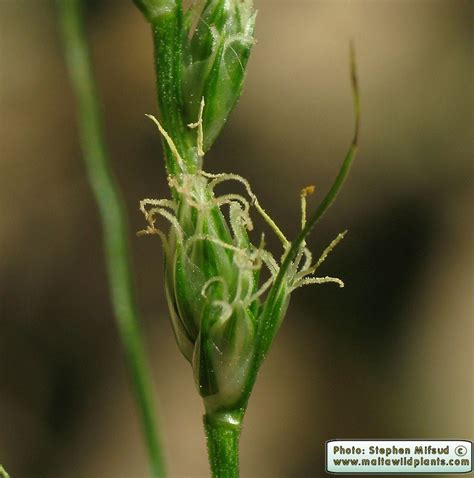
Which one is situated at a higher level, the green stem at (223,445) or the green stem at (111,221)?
the green stem at (111,221)

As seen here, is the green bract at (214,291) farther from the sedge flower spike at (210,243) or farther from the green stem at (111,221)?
the green stem at (111,221)

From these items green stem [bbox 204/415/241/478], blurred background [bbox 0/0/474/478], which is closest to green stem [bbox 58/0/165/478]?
green stem [bbox 204/415/241/478]

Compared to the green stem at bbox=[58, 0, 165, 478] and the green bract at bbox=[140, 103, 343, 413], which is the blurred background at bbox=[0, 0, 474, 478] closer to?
the green stem at bbox=[58, 0, 165, 478]

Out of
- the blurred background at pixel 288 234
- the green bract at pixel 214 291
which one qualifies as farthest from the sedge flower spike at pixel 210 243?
the blurred background at pixel 288 234

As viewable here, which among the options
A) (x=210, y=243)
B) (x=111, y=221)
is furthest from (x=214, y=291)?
(x=111, y=221)

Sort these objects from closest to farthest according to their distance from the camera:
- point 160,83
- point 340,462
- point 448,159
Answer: point 160,83 < point 340,462 < point 448,159

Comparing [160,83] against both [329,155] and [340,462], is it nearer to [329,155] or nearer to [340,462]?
[340,462]

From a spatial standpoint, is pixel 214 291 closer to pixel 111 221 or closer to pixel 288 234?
pixel 111 221

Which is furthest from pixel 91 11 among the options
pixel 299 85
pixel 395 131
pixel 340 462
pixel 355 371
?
pixel 340 462
